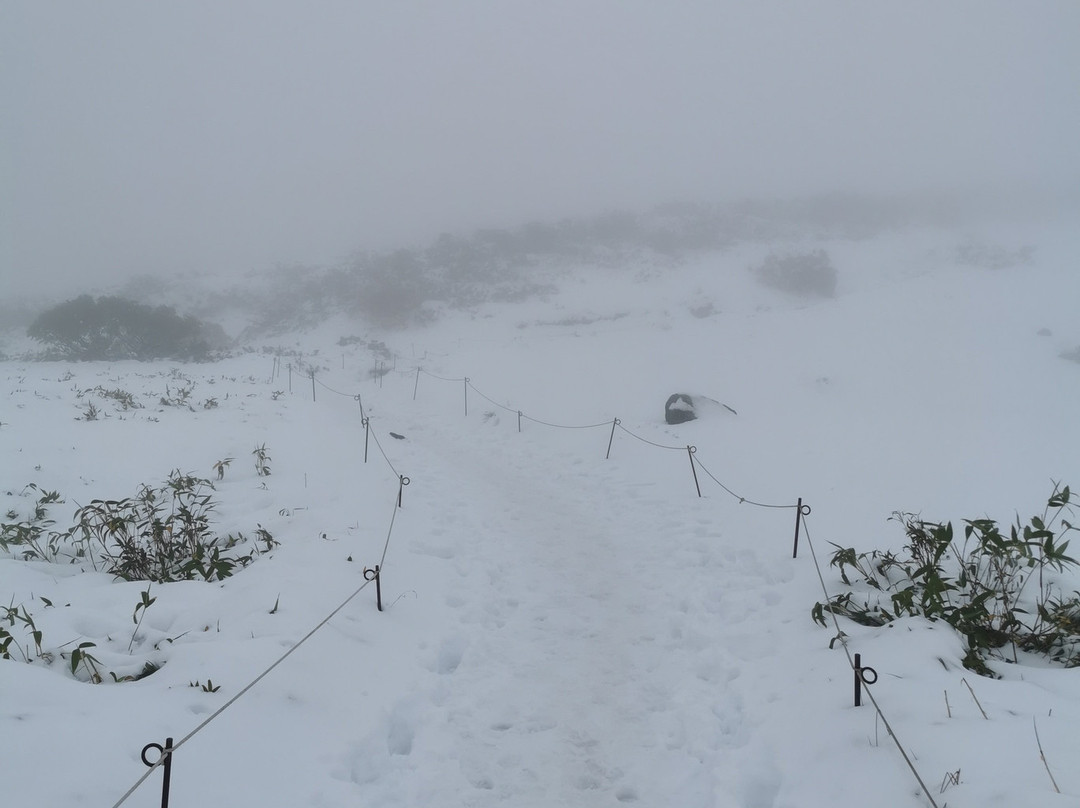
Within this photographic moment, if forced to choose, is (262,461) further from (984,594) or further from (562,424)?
(984,594)

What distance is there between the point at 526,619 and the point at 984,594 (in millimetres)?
4236

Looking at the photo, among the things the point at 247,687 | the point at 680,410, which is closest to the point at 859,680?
the point at 247,687

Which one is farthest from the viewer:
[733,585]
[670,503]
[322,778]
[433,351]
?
[433,351]

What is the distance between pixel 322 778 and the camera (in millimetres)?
3680

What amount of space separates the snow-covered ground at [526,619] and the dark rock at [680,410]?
412 millimetres

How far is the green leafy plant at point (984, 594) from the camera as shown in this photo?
4.36 m

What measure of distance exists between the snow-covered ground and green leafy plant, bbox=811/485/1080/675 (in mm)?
274

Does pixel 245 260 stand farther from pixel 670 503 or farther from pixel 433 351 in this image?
pixel 670 503

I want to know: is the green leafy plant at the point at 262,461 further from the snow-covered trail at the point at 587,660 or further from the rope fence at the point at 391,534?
the snow-covered trail at the point at 587,660

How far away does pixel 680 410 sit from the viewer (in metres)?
15.3

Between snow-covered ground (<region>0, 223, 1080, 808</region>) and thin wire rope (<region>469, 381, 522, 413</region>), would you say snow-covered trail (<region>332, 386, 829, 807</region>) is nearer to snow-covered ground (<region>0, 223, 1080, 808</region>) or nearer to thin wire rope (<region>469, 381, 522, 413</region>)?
snow-covered ground (<region>0, 223, 1080, 808</region>)

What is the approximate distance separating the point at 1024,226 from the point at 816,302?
2780 cm

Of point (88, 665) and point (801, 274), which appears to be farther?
point (801, 274)

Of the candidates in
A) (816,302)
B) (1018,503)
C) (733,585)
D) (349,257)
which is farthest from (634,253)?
(733,585)
